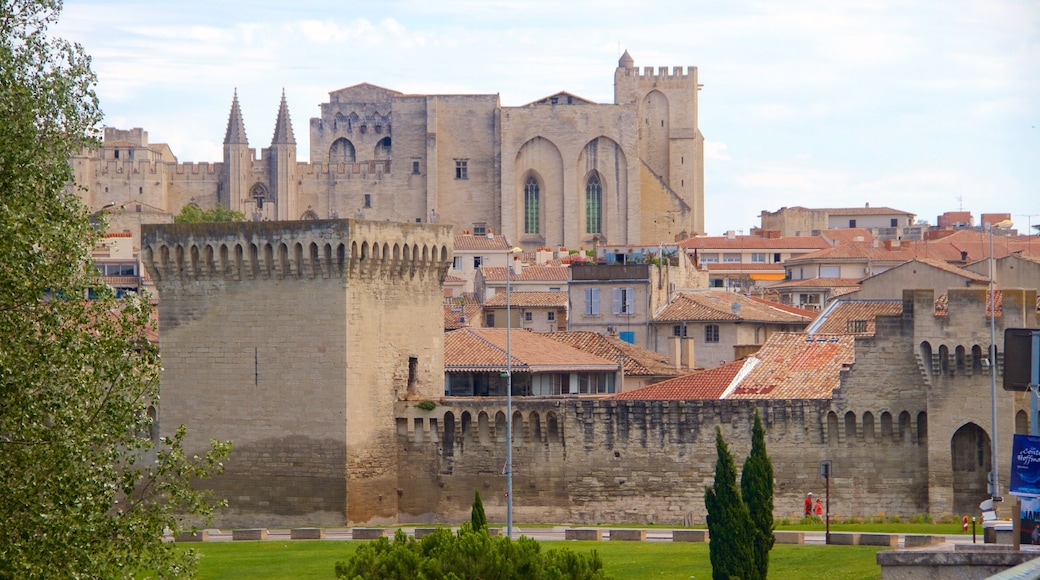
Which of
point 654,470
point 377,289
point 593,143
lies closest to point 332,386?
point 377,289

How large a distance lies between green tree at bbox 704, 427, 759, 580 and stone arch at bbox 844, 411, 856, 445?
857 centimetres

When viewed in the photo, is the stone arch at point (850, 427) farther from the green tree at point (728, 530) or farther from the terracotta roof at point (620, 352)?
the terracotta roof at point (620, 352)

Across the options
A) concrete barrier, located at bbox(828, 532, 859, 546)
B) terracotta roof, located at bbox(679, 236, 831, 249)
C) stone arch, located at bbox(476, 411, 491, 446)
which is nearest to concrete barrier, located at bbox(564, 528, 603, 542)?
→ stone arch, located at bbox(476, 411, 491, 446)

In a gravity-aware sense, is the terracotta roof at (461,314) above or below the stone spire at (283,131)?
below

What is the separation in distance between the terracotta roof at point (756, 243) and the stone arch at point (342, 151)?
28308 mm

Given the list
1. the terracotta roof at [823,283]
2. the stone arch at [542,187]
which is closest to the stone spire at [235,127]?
the stone arch at [542,187]

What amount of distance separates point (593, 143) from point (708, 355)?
6492cm

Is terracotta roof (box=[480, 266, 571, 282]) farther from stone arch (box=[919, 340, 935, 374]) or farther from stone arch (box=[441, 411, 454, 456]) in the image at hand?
stone arch (box=[919, 340, 935, 374])

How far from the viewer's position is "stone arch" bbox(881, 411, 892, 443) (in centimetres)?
4788

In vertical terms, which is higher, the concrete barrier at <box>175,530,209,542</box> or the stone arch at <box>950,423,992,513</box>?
the stone arch at <box>950,423,992,513</box>

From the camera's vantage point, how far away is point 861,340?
47500 mm

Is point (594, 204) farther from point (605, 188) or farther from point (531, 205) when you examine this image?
point (531, 205)

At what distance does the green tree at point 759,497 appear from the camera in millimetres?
39281

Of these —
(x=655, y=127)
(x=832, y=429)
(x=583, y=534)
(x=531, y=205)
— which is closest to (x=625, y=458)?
(x=583, y=534)
